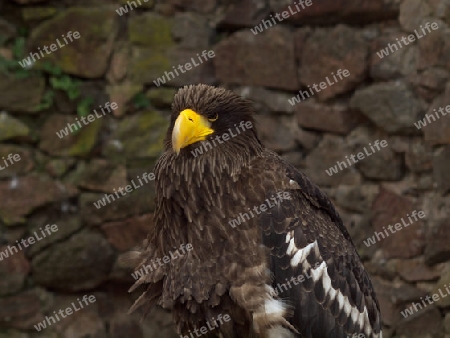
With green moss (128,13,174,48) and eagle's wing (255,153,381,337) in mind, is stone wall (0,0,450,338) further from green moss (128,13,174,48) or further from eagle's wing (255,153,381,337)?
eagle's wing (255,153,381,337)

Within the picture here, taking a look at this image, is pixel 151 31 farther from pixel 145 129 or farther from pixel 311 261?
pixel 311 261

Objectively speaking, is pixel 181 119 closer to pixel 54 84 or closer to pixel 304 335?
pixel 304 335

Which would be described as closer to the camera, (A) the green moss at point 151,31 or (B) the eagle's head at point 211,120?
(B) the eagle's head at point 211,120

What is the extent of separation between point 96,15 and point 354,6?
1539mm

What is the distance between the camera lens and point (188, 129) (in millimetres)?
2512

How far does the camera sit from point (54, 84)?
14.8 feet

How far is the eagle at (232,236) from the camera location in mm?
2605

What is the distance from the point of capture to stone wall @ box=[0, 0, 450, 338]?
429 centimetres

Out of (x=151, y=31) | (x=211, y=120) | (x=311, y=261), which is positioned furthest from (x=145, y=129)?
(x=311, y=261)

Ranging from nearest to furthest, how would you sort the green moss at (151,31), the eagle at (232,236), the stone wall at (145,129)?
the eagle at (232,236) < the stone wall at (145,129) < the green moss at (151,31)

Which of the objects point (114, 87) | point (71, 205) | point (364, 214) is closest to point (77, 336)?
point (71, 205)

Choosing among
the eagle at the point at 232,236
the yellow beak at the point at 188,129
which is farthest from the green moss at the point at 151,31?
the yellow beak at the point at 188,129

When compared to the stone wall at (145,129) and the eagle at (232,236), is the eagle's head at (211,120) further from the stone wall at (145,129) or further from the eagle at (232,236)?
the stone wall at (145,129)

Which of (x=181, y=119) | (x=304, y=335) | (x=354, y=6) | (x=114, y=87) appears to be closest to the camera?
(x=181, y=119)
